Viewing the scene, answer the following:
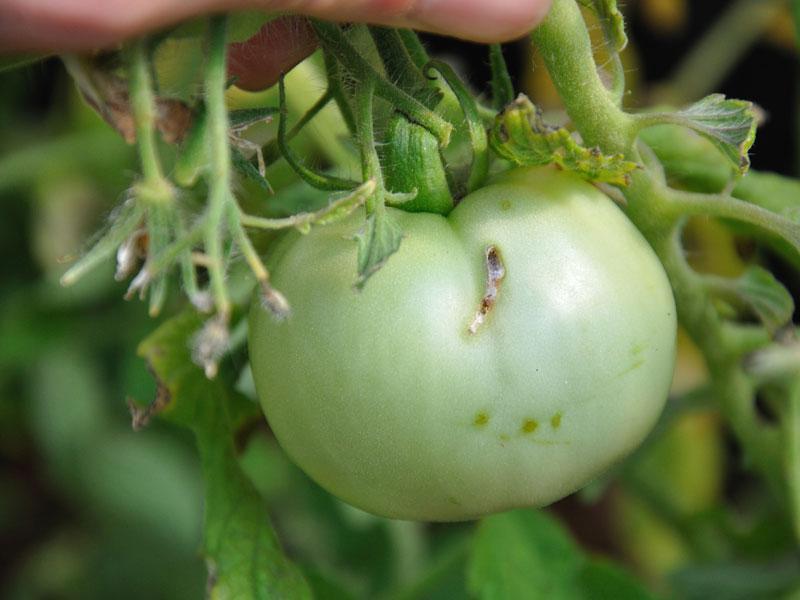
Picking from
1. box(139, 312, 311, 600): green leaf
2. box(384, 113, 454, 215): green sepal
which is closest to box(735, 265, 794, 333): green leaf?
box(384, 113, 454, 215): green sepal

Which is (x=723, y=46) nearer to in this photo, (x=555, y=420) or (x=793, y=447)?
(x=793, y=447)

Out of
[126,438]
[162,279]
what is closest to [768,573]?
[162,279]

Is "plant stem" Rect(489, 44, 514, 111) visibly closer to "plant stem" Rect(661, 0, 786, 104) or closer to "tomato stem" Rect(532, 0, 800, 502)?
"tomato stem" Rect(532, 0, 800, 502)

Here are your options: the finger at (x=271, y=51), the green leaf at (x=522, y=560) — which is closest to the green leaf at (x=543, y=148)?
the finger at (x=271, y=51)

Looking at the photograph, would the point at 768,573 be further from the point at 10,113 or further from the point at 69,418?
the point at 10,113

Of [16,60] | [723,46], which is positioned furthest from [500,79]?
[723,46]

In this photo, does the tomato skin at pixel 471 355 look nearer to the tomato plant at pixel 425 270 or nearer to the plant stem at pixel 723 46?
the tomato plant at pixel 425 270
